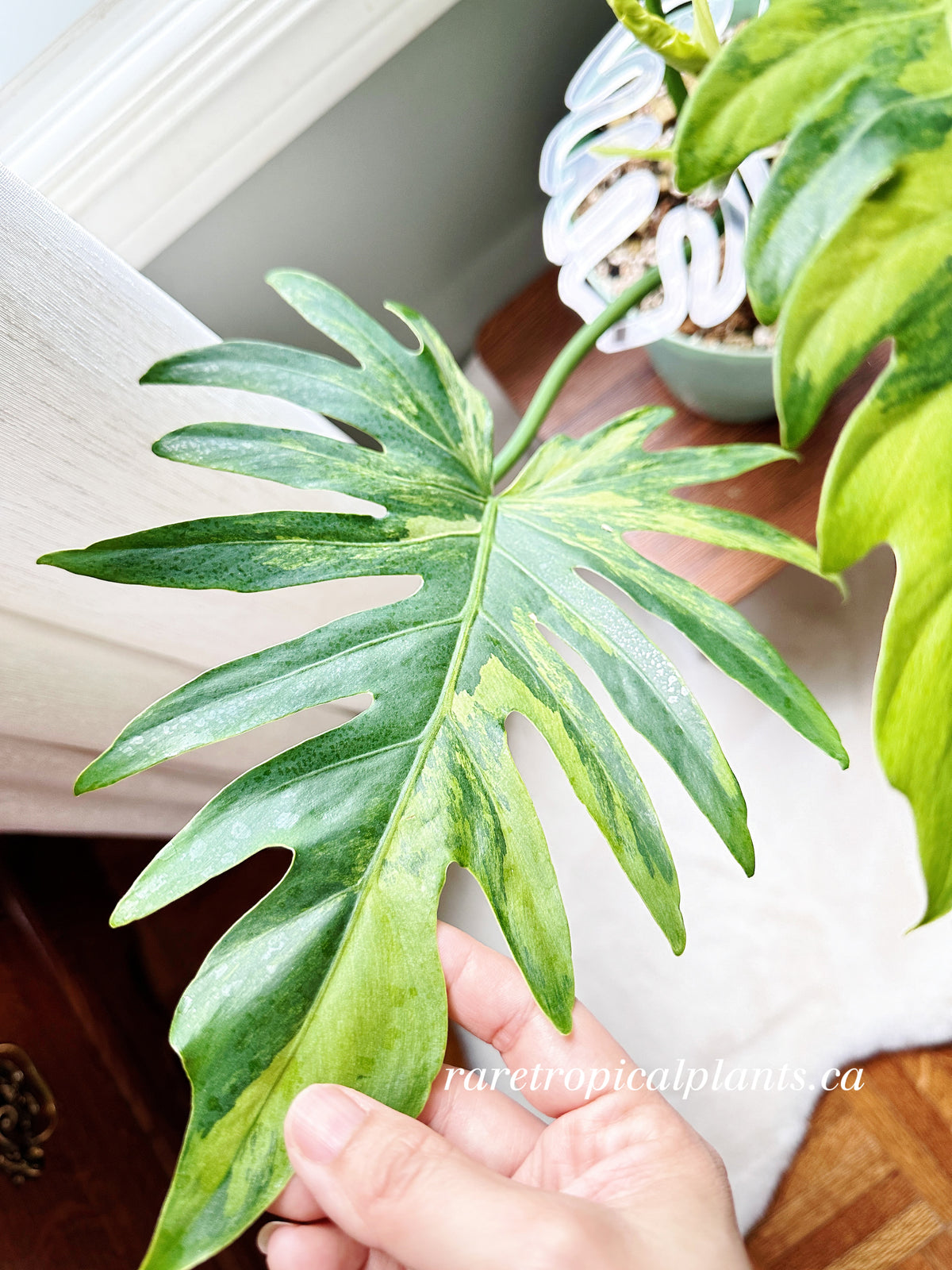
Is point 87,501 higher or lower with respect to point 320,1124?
higher

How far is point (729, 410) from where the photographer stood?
72 centimetres

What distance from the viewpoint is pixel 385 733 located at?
0.41 metres

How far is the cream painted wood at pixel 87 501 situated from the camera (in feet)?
1.50

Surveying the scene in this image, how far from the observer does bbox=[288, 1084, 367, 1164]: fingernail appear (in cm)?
34

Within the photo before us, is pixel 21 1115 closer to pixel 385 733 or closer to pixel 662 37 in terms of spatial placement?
pixel 385 733

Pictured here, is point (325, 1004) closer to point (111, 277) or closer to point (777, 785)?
point (111, 277)

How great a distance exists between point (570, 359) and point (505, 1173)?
53 cm

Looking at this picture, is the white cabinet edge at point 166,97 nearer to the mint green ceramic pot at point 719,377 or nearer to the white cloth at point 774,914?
the mint green ceramic pot at point 719,377

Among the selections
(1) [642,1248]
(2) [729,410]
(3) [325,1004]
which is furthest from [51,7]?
(1) [642,1248]

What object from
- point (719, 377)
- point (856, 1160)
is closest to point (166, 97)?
point (719, 377)

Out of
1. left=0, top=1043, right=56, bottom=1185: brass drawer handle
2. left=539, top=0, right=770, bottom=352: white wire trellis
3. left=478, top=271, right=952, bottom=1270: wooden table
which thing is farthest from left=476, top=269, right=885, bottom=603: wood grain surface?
left=0, top=1043, right=56, bottom=1185: brass drawer handle

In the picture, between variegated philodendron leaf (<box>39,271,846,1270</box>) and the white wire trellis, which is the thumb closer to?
variegated philodendron leaf (<box>39,271,846,1270</box>)

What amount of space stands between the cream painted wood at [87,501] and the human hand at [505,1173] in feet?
0.94

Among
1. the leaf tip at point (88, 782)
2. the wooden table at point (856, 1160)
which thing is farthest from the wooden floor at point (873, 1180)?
the leaf tip at point (88, 782)
